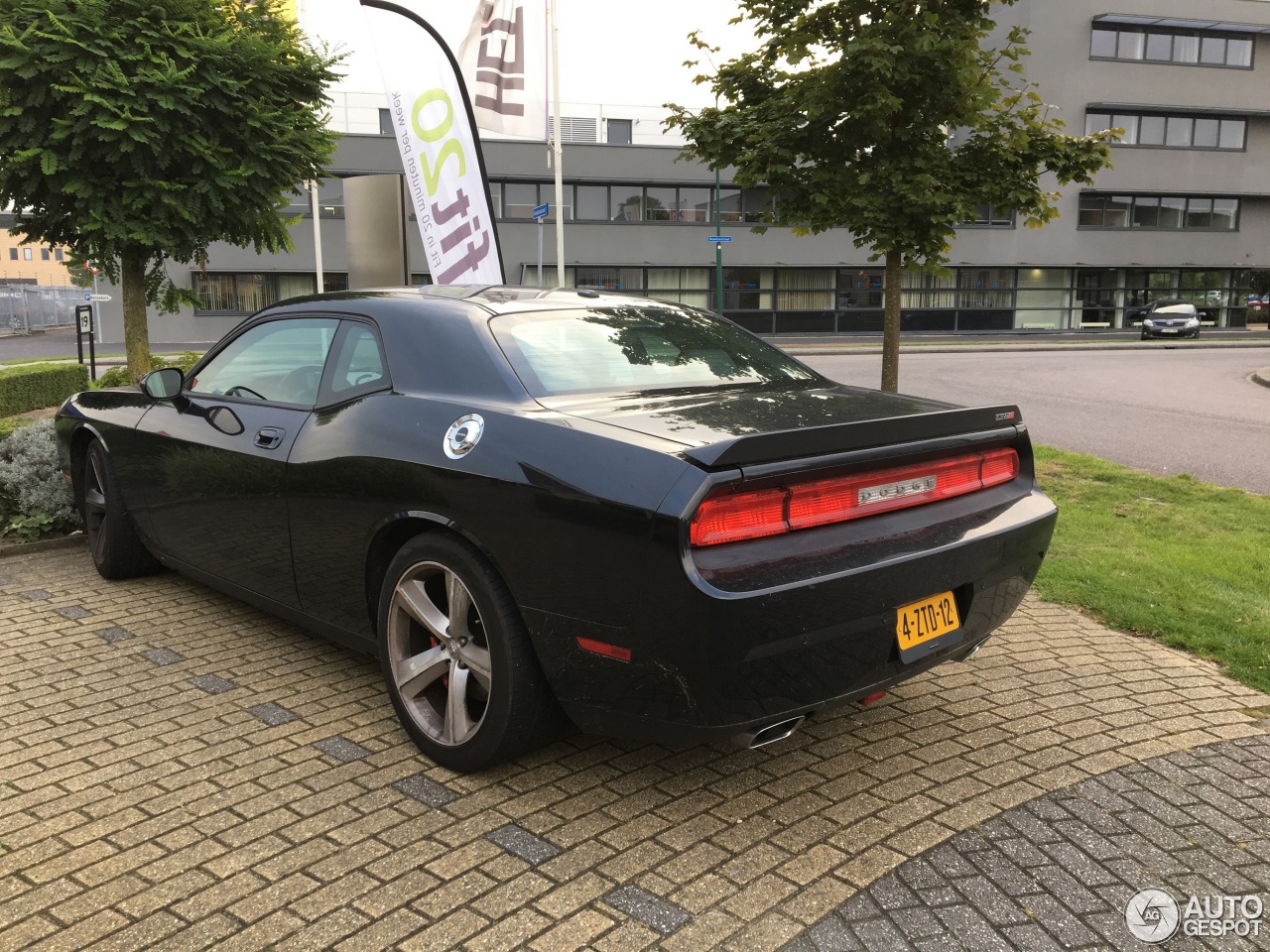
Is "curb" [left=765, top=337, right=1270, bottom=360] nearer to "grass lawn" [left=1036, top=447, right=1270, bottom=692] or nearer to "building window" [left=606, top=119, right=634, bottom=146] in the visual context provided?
"building window" [left=606, top=119, right=634, bottom=146]

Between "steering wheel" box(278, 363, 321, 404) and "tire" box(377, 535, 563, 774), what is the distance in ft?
3.18

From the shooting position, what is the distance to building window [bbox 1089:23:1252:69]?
133 feet

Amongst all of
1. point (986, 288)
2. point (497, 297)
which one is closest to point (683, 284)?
point (986, 288)

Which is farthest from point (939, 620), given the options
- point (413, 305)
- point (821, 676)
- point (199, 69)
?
point (199, 69)

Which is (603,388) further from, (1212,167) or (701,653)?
(1212,167)

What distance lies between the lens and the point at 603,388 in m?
3.41

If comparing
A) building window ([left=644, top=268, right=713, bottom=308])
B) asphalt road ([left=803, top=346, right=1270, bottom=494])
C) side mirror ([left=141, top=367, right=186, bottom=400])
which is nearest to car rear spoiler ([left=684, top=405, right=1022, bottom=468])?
side mirror ([left=141, top=367, right=186, bottom=400])

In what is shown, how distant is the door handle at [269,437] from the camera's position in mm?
3887

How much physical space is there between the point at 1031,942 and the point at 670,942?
0.85 meters

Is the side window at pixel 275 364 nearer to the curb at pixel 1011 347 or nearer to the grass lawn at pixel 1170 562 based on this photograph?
the grass lawn at pixel 1170 562

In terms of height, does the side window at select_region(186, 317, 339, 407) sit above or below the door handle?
above

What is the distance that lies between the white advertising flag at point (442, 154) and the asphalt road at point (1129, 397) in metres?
6.43

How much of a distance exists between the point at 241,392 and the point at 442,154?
5628 millimetres

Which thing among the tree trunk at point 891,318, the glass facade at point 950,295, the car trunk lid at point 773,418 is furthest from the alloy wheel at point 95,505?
the glass facade at point 950,295
